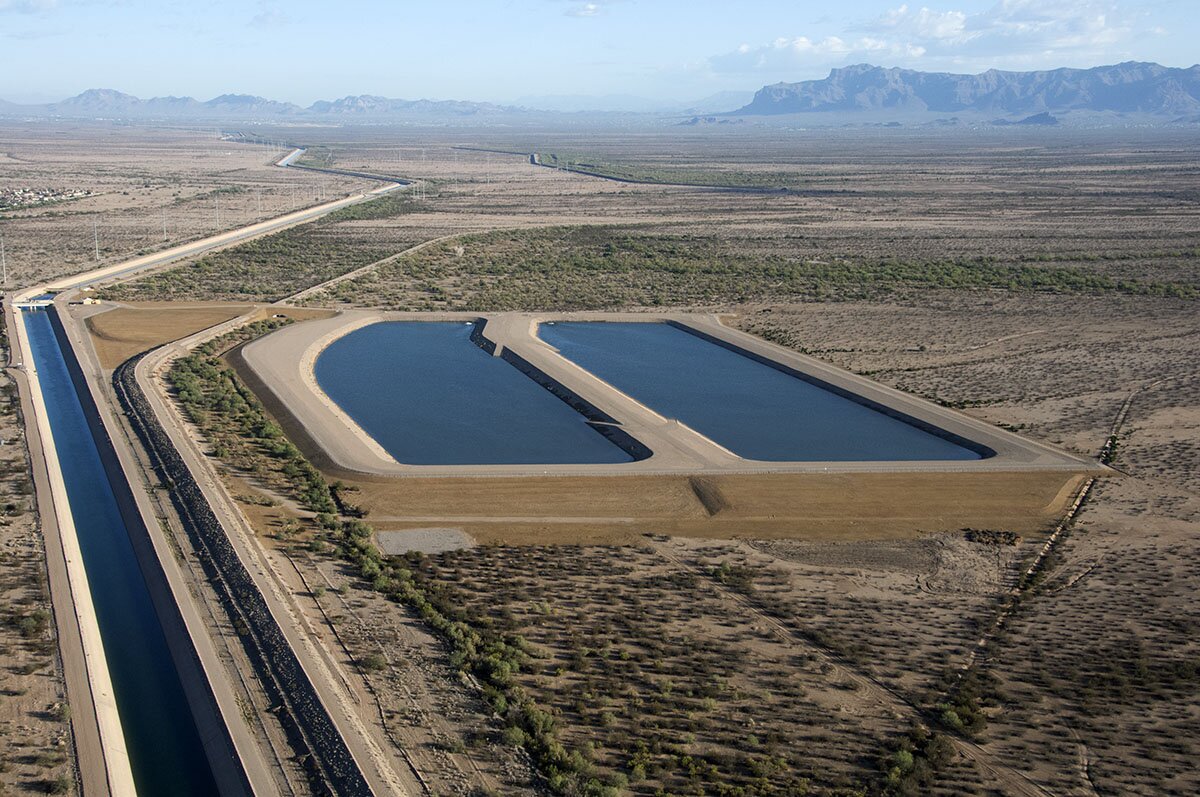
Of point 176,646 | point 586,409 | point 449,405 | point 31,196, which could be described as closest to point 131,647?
point 176,646

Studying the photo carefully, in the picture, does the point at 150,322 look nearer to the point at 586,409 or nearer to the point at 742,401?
the point at 586,409

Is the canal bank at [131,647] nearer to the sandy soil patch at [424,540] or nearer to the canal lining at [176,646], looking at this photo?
the canal lining at [176,646]

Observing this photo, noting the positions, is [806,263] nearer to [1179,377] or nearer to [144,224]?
[1179,377]

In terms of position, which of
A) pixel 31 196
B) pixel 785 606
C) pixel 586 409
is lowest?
pixel 785 606

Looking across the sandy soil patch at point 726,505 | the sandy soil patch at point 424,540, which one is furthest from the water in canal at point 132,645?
the sandy soil patch at point 726,505

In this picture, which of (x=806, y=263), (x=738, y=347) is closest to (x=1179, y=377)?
(x=738, y=347)

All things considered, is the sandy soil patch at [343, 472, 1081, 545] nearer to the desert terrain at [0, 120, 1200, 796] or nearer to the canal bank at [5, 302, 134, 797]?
the desert terrain at [0, 120, 1200, 796]

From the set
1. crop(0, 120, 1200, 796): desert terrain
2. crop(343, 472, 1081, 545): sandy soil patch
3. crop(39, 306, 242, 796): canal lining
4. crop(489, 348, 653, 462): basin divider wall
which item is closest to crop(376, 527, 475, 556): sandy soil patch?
crop(0, 120, 1200, 796): desert terrain
